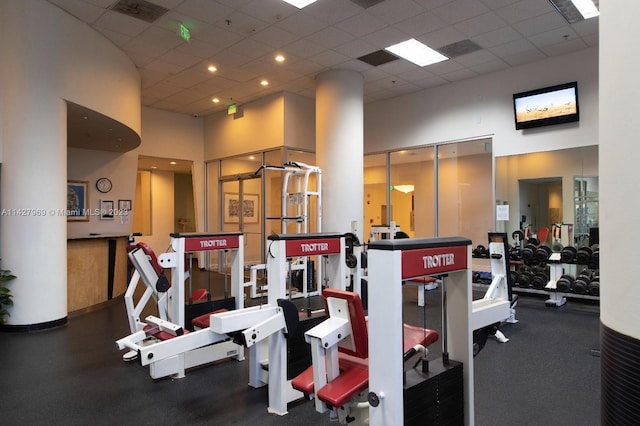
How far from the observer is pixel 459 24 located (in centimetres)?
559

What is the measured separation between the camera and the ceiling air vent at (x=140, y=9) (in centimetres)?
507

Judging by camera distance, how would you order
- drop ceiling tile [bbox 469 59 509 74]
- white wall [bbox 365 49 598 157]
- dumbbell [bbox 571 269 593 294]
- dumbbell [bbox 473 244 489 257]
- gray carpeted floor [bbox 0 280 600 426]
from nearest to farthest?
1. gray carpeted floor [bbox 0 280 600 426]
2. dumbbell [bbox 571 269 593 294]
3. white wall [bbox 365 49 598 157]
4. dumbbell [bbox 473 244 489 257]
5. drop ceiling tile [bbox 469 59 509 74]

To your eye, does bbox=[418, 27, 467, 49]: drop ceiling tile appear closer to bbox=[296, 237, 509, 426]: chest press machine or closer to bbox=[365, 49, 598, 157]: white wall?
bbox=[365, 49, 598, 157]: white wall

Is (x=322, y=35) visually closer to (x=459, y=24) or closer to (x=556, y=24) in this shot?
(x=459, y=24)

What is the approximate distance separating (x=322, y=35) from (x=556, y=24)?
10.4 ft

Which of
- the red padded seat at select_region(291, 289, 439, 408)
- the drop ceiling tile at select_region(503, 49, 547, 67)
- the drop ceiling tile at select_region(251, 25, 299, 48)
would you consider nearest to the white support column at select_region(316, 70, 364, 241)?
the drop ceiling tile at select_region(251, 25, 299, 48)

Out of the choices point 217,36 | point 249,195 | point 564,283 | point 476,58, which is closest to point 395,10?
point 476,58

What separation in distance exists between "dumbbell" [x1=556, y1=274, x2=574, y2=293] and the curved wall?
21.9ft

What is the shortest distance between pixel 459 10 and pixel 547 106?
2488 millimetres

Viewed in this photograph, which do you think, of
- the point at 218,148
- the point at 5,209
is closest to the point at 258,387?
the point at 5,209

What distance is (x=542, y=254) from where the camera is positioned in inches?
243

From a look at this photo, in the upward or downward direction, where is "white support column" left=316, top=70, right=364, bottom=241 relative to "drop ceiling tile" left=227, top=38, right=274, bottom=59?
downward

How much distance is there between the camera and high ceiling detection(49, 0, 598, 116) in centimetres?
518

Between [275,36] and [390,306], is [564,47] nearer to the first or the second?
[275,36]
